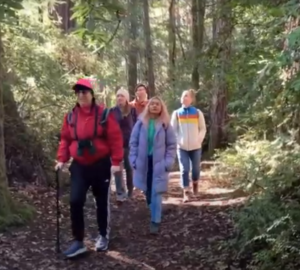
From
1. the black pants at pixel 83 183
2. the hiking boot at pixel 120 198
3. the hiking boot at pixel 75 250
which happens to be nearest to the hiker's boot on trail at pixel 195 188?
the hiking boot at pixel 120 198

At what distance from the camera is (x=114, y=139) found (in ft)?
22.3

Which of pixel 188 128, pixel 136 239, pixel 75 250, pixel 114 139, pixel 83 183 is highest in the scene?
pixel 114 139

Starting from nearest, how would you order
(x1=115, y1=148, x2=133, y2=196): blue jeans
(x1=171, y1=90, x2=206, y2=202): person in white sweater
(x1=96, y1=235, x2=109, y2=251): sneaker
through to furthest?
(x1=96, y1=235, x2=109, y2=251): sneaker
(x1=115, y1=148, x2=133, y2=196): blue jeans
(x1=171, y1=90, x2=206, y2=202): person in white sweater

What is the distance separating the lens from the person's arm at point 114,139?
22.2 feet

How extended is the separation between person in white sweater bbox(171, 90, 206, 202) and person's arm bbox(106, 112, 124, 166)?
3.15 metres

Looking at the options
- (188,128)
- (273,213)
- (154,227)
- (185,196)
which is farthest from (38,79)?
(273,213)

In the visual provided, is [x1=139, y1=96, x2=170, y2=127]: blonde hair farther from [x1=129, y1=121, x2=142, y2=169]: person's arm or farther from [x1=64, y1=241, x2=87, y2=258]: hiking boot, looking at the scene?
[x1=64, y1=241, x2=87, y2=258]: hiking boot

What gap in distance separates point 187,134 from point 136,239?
8.72 feet

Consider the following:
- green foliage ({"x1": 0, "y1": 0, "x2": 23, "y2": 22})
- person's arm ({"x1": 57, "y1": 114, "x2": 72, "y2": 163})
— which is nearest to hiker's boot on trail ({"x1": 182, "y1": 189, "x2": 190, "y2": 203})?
person's arm ({"x1": 57, "y1": 114, "x2": 72, "y2": 163})

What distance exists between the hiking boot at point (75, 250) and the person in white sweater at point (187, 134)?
3269 mm

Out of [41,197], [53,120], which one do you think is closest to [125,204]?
[41,197]

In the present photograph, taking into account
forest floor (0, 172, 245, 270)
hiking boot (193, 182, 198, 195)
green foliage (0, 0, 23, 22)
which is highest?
green foliage (0, 0, 23, 22)

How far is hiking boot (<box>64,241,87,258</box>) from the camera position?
6836 millimetres

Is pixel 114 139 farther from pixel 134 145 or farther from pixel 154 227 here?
pixel 154 227
